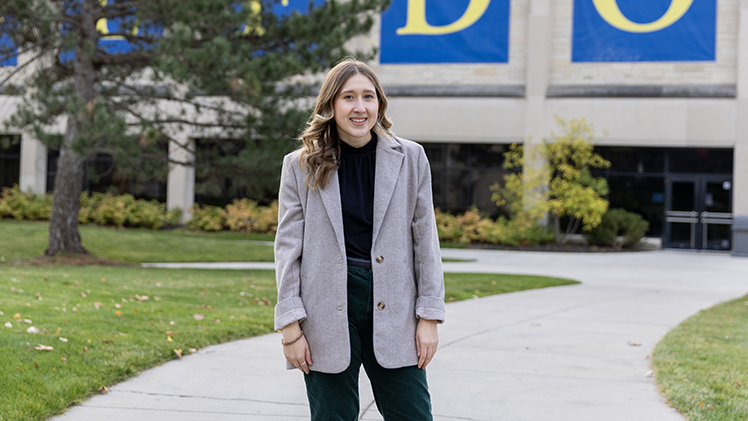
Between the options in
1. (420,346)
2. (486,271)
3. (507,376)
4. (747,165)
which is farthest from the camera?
(747,165)

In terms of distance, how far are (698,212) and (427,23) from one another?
10732 mm

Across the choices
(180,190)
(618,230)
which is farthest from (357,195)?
(180,190)

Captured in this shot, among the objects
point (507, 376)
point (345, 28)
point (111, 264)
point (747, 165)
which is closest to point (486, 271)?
point (345, 28)

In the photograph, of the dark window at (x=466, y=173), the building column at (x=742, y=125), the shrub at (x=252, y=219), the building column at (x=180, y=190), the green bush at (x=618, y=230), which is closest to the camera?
the building column at (x=742, y=125)

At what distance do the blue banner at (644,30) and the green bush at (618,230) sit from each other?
199 inches

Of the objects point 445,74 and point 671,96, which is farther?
point 445,74

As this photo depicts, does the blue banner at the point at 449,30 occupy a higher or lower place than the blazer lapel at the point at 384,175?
higher

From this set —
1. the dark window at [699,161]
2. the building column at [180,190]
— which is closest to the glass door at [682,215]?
the dark window at [699,161]

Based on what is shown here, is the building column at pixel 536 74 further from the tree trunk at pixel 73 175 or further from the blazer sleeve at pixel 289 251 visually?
the blazer sleeve at pixel 289 251

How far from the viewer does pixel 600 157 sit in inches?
873

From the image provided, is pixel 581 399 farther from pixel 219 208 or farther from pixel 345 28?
pixel 219 208

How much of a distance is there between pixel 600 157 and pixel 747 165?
4.33 metres

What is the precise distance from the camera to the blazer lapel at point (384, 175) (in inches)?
102

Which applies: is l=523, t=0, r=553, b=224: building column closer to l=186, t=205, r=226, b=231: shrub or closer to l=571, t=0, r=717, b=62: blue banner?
l=571, t=0, r=717, b=62: blue banner
